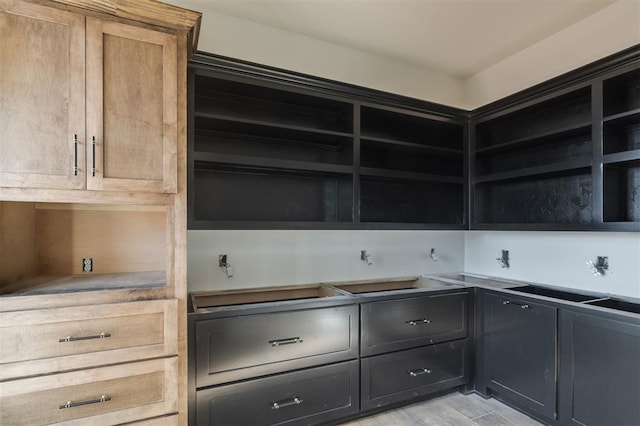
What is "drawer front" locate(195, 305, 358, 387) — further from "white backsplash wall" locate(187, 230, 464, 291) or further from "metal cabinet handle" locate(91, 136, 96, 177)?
"metal cabinet handle" locate(91, 136, 96, 177)

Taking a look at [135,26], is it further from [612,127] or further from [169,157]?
[612,127]

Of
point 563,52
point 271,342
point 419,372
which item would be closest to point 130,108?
point 271,342

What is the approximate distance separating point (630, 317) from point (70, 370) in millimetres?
2729

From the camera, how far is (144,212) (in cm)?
220

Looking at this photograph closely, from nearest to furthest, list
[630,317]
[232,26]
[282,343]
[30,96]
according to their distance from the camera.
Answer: [30,96] → [630,317] → [282,343] → [232,26]

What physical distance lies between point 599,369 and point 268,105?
2.64m

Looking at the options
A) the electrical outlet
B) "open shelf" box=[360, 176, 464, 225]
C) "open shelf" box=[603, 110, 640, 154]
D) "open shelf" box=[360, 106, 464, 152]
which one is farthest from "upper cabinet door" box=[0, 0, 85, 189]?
"open shelf" box=[603, 110, 640, 154]

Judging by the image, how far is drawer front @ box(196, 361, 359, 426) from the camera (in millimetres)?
1884

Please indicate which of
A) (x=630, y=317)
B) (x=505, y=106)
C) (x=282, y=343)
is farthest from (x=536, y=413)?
(x=505, y=106)

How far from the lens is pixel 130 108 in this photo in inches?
63.1

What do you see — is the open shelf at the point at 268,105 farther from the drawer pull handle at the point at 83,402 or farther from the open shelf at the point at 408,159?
the drawer pull handle at the point at 83,402

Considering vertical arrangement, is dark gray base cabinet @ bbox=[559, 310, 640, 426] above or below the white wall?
below

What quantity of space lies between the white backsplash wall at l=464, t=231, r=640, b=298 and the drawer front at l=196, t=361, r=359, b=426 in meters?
1.66

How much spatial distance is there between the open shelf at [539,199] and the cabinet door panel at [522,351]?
2.31 feet
